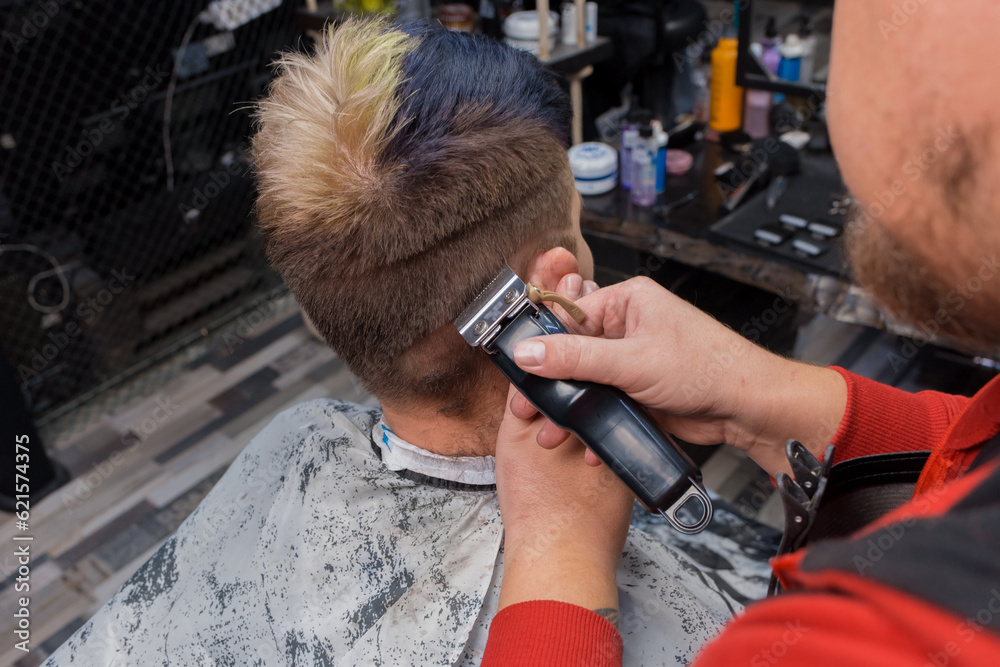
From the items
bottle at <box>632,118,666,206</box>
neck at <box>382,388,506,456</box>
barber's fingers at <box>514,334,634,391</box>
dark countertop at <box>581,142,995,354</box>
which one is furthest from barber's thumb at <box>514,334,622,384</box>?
bottle at <box>632,118,666,206</box>

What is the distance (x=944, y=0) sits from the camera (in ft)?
1.61

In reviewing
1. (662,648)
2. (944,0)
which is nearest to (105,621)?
(662,648)

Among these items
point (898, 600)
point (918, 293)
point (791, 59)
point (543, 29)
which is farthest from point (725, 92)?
point (898, 600)

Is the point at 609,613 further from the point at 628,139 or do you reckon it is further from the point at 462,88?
the point at 628,139

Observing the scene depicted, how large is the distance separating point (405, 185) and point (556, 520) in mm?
495

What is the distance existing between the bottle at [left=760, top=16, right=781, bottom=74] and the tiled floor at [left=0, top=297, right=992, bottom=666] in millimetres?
1159

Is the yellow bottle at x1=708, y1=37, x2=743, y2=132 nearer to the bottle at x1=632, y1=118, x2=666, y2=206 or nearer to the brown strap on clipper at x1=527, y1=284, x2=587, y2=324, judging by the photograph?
the bottle at x1=632, y1=118, x2=666, y2=206

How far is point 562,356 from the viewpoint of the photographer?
83 centimetres

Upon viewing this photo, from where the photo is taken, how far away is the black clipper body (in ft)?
2.63

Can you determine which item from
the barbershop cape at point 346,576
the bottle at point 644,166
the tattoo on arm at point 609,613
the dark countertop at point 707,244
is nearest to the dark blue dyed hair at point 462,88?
the barbershop cape at point 346,576

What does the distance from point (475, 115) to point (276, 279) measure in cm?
286

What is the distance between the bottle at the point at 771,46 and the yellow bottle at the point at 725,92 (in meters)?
0.10

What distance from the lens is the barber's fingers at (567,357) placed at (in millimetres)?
834

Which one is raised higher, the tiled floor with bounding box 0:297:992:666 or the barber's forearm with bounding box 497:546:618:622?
the barber's forearm with bounding box 497:546:618:622
